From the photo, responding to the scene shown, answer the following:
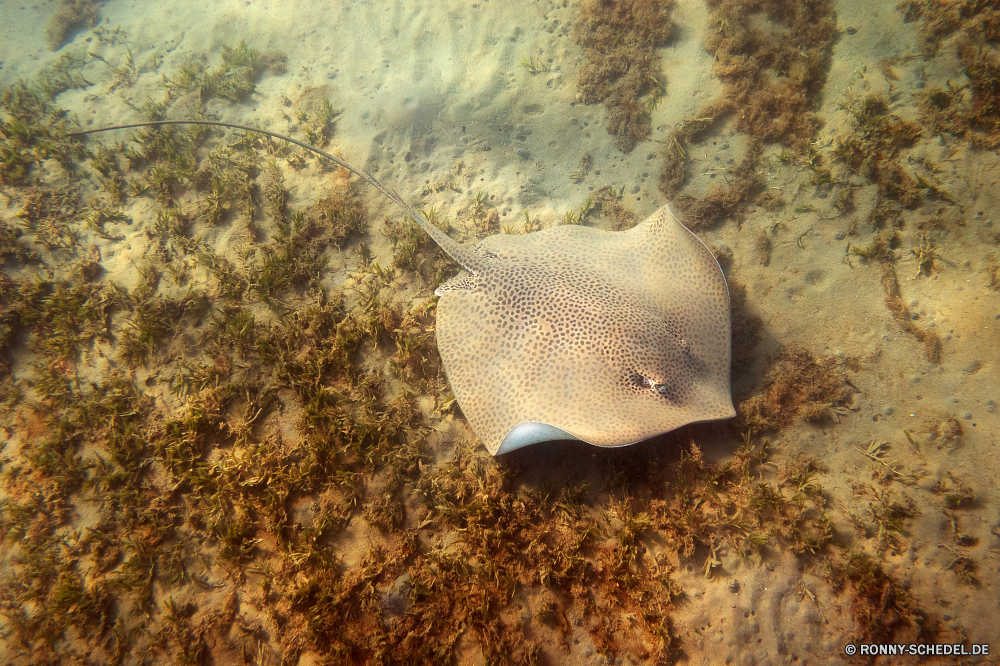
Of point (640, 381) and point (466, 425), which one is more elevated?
point (640, 381)

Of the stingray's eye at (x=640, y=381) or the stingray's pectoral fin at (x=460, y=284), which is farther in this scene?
the stingray's pectoral fin at (x=460, y=284)

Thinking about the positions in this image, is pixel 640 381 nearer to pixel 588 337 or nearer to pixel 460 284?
pixel 588 337

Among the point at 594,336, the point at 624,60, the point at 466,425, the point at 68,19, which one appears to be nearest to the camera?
the point at 594,336

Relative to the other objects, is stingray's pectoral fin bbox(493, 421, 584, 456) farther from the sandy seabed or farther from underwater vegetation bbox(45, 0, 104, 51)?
underwater vegetation bbox(45, 0, 104, 51)

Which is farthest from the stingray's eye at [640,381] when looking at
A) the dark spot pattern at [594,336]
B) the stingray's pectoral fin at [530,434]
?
the stingray's pectoral fin at [530,434]

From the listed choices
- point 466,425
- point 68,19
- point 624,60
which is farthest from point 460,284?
point 68,19

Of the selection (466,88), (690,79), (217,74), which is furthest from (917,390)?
(217,74)

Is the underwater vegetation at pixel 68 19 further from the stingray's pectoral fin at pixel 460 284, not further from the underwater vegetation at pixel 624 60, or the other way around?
the stingray's pectoral fin at pixel 460 284
